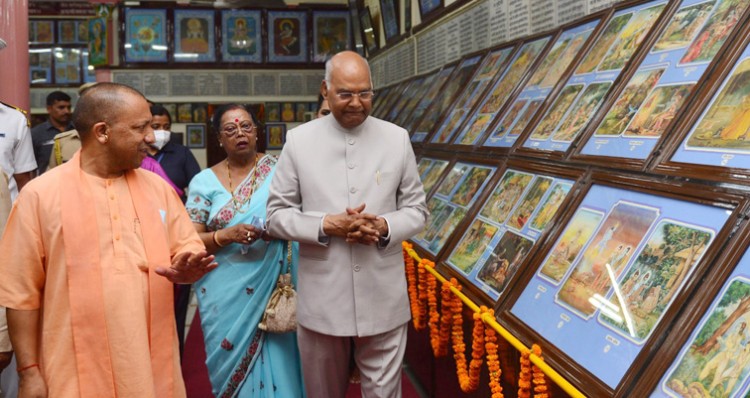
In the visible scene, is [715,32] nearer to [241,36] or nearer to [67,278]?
[67,278]

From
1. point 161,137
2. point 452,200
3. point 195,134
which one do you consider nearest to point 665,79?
point 452,200

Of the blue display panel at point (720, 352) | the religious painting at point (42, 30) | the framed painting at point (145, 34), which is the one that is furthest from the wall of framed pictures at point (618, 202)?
the religious painting at point (42, 30)

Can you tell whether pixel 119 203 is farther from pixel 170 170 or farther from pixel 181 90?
pixel 181 90

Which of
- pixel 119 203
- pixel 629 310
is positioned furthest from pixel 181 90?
pixel 629 310

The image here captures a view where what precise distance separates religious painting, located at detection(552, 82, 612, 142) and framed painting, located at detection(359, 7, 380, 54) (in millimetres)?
6225

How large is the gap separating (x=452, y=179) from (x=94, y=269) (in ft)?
7.25

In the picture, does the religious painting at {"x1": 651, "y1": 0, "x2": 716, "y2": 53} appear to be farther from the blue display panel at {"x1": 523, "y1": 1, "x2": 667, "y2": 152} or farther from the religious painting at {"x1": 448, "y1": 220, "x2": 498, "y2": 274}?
the religious painting at {"x1": 448, "y1": 220, "x2": 498, "y2": 274}

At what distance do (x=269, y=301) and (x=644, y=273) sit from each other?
1.63 metres

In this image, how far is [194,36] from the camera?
1036 cm

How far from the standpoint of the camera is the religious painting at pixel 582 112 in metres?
2.70

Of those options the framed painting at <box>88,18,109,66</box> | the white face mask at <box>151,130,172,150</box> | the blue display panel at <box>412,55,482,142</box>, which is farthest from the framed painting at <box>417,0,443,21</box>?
the framed painting at <box>88,18,109,66</box>

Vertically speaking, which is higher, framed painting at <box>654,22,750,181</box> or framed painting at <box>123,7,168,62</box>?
framed painting at <box>654,22,750,181</box>

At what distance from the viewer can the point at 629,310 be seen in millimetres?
1800

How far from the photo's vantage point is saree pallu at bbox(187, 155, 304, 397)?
297 cm
